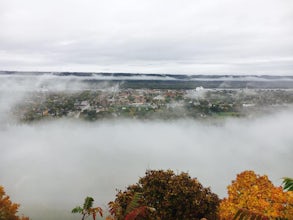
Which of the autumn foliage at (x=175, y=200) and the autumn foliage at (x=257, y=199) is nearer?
the autumn foliage at (x=257, y=199)

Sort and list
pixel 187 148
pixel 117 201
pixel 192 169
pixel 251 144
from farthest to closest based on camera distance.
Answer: pixel 251 144 < pixel 187 148 < pixel 192 169 < pixel 117 201

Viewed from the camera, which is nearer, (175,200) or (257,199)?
→ (257,199)

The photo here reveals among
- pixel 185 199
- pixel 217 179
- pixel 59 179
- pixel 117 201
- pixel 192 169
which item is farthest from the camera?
pixel 192 169

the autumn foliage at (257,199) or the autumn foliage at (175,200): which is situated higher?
the autumn foliage at (257,199)

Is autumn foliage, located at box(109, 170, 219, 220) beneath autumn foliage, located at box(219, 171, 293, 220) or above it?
beneath

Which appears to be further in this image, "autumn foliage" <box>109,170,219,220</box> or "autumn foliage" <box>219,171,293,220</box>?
"autumn foliage" <box>109,170,219,220</box>

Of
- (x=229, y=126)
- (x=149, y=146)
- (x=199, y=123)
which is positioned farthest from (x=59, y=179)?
(x=229, y=126)

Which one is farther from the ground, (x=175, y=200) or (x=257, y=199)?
(x=257, y=199)

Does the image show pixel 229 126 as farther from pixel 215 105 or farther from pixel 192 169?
pixel 192 169
